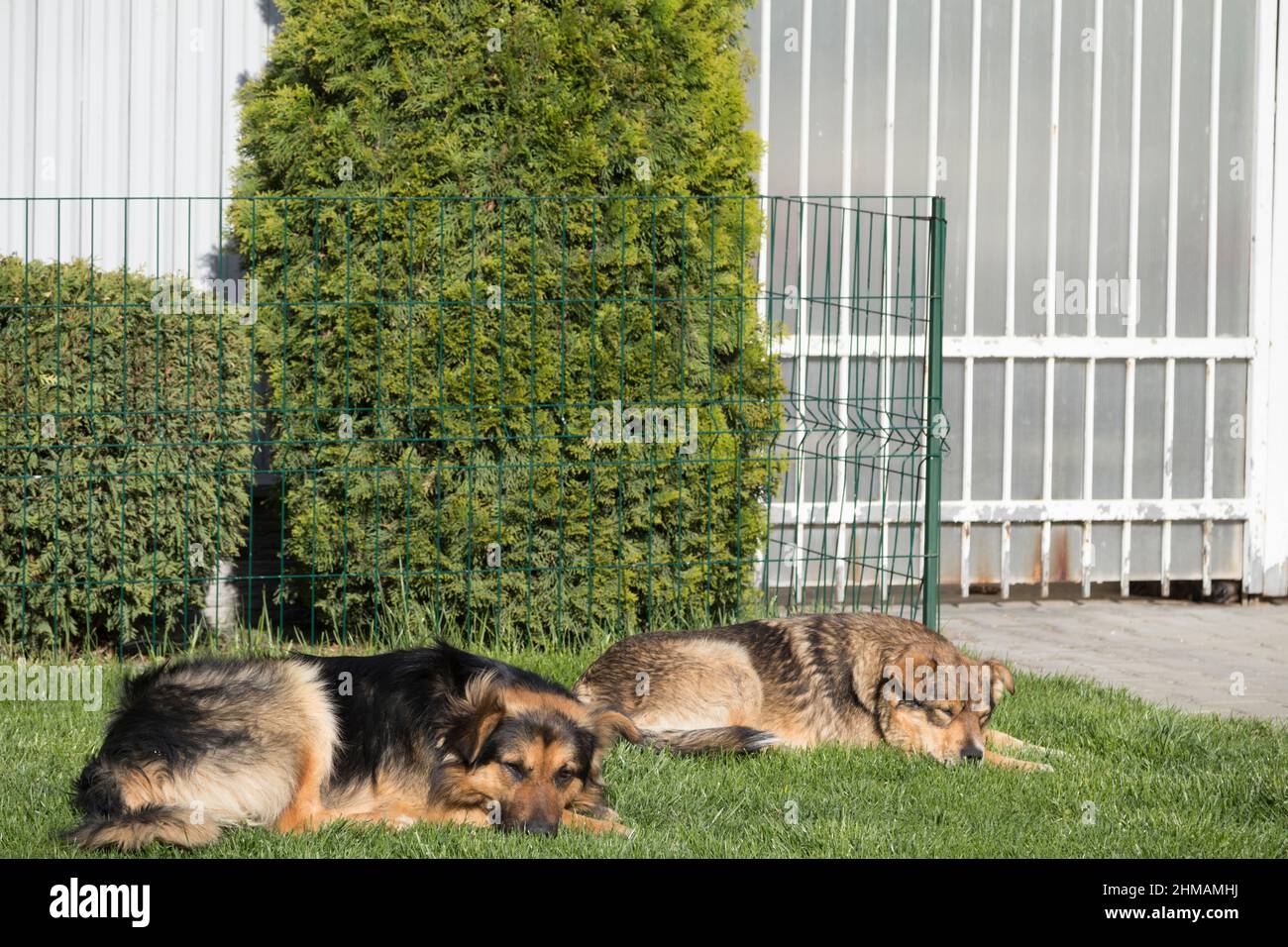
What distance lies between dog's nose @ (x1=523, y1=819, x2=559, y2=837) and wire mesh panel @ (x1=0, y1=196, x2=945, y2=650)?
11.1 ft

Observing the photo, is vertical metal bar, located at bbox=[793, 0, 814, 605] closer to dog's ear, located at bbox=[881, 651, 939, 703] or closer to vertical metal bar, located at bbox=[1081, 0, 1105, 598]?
vertical metal bar, located at bbox=[1081, 0, 1105, 598]

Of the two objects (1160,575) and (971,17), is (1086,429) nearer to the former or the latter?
(1160,575)

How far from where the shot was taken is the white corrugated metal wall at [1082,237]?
10281 millimetres

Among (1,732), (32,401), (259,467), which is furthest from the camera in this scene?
(259,467)

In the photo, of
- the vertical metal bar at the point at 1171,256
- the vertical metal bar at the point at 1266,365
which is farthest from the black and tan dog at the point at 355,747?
the vertical metal bar at the point at 1266,365

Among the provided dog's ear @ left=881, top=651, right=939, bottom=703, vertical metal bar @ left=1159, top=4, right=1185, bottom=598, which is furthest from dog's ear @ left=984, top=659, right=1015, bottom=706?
vertical metal bar @ left=1159, top=4, right=1185, bottom=598

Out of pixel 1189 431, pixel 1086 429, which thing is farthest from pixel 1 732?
pixel 1189 431

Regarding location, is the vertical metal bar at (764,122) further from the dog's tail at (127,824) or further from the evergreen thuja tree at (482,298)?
the dog's tail at (127,824)

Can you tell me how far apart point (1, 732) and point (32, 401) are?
7.09 feet

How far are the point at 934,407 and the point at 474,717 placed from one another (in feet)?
13.9

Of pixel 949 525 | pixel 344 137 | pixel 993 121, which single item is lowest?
pixel 949 525

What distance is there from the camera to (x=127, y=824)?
4551 millimetres

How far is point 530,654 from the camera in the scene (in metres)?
7.86

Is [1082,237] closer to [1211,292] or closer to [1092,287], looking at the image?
[1092,287]
